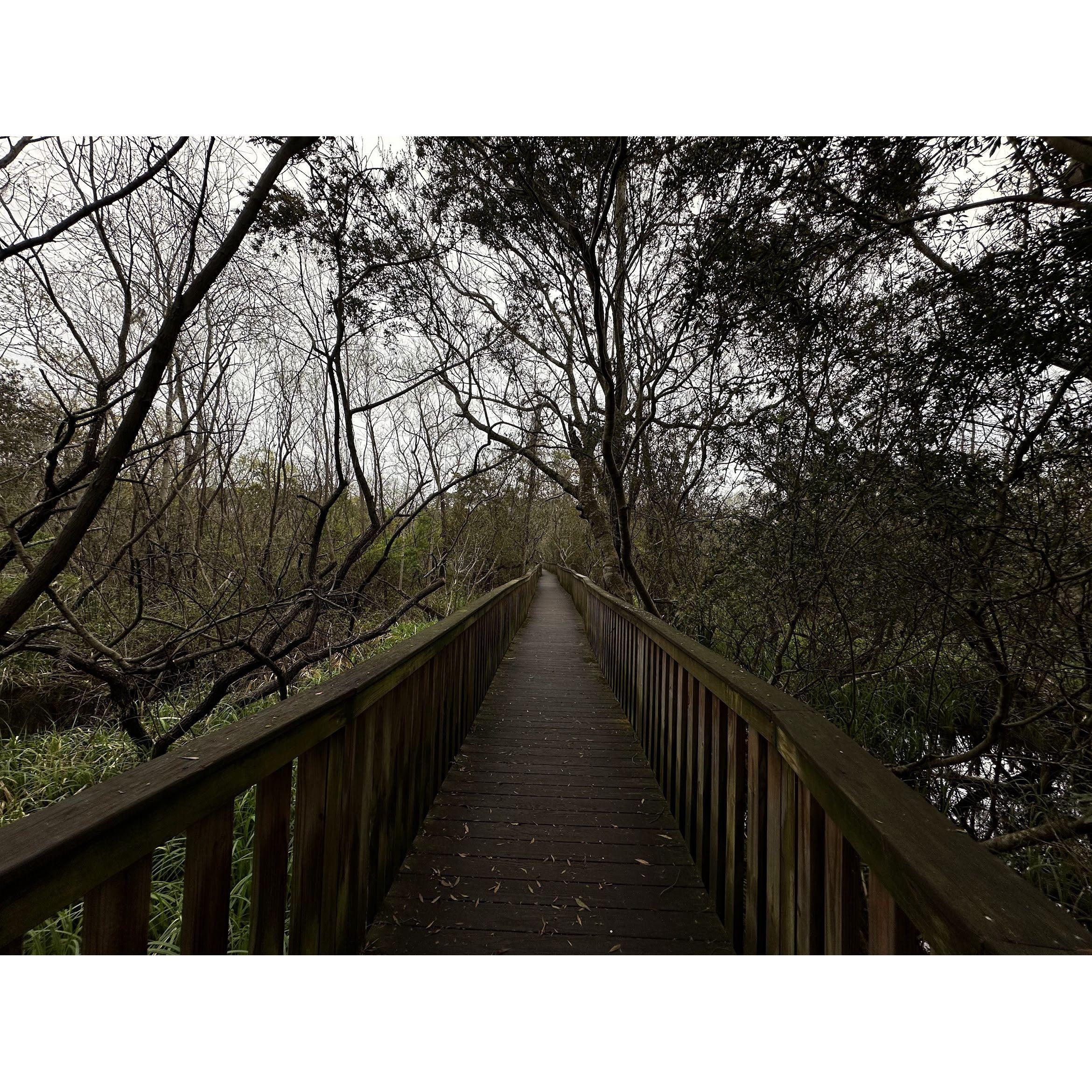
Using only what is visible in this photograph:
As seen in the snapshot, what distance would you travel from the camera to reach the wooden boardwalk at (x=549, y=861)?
6.08ft

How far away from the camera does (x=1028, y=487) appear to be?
8.91ft

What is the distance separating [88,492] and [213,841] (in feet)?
5.67

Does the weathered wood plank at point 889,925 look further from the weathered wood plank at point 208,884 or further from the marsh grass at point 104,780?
the marsh grass at point 104,780

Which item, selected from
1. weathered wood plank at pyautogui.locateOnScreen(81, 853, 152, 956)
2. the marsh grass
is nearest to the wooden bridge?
weathered wood plank at pyautogui.locateOnScreen(81, 853, 152, 956)

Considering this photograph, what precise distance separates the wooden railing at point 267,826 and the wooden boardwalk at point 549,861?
0.60ft

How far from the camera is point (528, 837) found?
8.34 ft

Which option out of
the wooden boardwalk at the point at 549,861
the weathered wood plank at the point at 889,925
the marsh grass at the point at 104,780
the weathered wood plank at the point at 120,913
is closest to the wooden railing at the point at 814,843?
the weathered wood plank at the point at 889,925

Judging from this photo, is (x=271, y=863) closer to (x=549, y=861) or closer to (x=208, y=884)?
(x=208, y=884)

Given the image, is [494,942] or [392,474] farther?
[392,474]

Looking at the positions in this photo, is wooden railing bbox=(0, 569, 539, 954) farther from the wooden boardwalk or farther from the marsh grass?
the marsh grass

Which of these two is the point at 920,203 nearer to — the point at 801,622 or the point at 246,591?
the point at 801,622

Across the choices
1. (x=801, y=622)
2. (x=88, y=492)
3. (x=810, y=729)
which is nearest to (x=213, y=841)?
(x=810, y=729)

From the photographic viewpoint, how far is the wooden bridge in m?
0.77

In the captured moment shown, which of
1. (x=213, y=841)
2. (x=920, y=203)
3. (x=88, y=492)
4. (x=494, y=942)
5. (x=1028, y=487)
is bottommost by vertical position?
(x=494, y=942)
